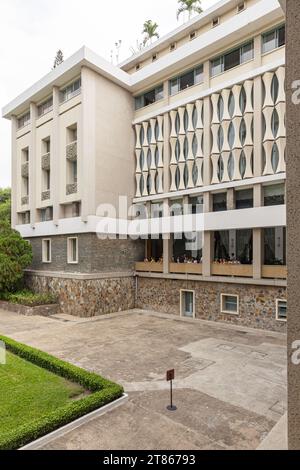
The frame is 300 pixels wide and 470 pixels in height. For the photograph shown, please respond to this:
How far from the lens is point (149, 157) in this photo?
925 inches

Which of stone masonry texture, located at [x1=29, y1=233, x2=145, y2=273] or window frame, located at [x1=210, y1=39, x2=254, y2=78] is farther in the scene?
stone masonry texture, located at [x1=29, y1=233, x2=145, y2=273]

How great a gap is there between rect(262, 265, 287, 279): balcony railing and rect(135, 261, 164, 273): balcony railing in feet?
24.9

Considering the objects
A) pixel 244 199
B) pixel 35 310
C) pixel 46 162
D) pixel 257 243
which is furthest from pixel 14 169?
pixel 257 243

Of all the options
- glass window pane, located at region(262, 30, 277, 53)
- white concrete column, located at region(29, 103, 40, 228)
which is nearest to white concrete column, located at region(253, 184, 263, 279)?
glass window pane, located at region(262, 30, 277, 53)

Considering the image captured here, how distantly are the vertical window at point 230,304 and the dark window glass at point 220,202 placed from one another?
5.54m

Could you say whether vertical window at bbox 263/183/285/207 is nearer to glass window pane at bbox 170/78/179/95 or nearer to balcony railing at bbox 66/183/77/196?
glass window pane at bbox 170/78/179/95

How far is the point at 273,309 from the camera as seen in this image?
55.8ft

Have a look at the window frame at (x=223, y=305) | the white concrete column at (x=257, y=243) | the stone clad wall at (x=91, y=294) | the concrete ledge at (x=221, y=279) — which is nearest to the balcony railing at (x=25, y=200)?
the stone clad wall at (x=91, y=294)

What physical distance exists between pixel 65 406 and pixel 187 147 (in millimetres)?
17568

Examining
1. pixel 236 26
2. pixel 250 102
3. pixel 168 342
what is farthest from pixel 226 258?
pixel 236 26

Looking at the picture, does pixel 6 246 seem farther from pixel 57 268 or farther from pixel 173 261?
pixel 173 261

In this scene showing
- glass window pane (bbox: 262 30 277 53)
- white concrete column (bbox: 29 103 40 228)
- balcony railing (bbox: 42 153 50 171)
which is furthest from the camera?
white concrete column (bbox: 29 103 40 228)

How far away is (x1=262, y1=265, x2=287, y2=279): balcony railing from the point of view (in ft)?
54.7

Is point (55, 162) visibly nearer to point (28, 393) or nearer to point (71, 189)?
point (71, 189)
